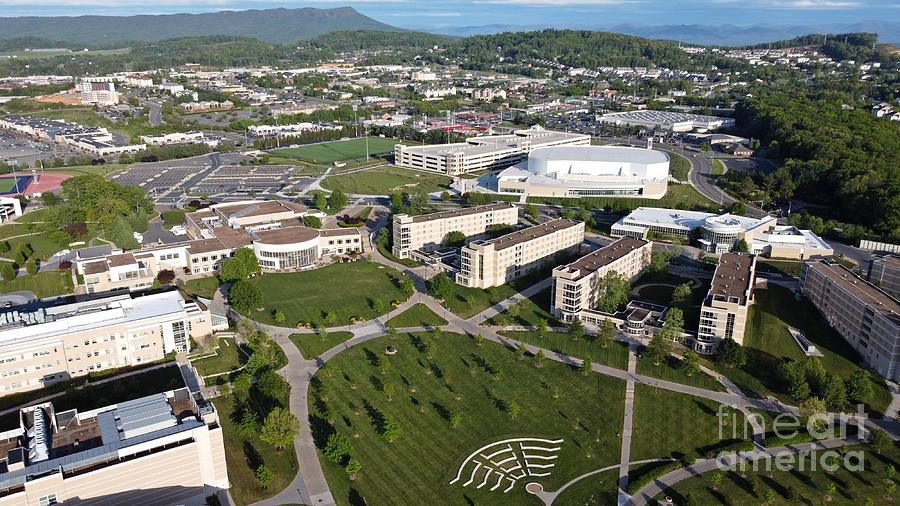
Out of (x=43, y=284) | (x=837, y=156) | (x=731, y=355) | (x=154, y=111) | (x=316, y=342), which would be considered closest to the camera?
(x=731, y=355)

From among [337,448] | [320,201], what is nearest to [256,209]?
[320,201]

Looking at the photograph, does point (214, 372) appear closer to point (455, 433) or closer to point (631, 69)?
point (455, 433)

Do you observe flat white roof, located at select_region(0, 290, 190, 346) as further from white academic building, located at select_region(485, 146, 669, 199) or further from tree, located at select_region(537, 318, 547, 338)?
white academic building, located at select_region(485, 146, 669, 199)

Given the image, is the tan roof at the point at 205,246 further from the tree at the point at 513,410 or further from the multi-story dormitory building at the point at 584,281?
the tree at the point at 513,410

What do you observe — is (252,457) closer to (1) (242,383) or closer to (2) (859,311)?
(1) (242,383)

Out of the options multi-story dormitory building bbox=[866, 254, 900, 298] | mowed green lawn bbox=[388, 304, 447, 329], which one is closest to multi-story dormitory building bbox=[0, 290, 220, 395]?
mowed green lawn bbox=[388, 304, 447, 329]

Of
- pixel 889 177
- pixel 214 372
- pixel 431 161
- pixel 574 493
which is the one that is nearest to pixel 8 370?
pixel 214 372

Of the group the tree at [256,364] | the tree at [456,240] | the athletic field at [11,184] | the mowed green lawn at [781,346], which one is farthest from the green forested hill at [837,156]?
the athletic field at [11,184]
